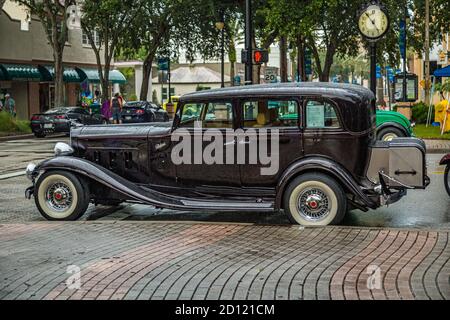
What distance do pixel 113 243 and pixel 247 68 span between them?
41.2 ft

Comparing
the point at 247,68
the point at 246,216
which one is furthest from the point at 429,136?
the point at 246,216

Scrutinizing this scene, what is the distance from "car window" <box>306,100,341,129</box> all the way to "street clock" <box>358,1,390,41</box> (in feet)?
24.5

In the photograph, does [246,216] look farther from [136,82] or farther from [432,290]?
[136,82]

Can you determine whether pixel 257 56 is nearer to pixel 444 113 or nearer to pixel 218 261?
pixel 444 113

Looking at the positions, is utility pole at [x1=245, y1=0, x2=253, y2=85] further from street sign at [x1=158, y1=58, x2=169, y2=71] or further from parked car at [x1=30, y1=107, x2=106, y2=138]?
street sign at [x1=158, y1=58, x2=169, y2=71]

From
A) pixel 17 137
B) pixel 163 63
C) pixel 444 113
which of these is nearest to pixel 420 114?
pixel 444 113

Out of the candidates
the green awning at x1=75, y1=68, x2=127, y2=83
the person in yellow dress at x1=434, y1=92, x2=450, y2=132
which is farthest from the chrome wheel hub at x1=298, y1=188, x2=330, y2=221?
the green awning at x1=75, y1=68, x2=127, y2=83

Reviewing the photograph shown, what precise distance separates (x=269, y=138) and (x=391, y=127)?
319 inches

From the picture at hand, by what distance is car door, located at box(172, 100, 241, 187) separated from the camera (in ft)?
30.6

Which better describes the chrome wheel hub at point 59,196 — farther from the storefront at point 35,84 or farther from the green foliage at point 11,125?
the storefront at point 35,84

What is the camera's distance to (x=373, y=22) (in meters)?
16.1

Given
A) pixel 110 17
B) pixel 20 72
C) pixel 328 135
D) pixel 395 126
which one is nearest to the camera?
pixel 328 135
